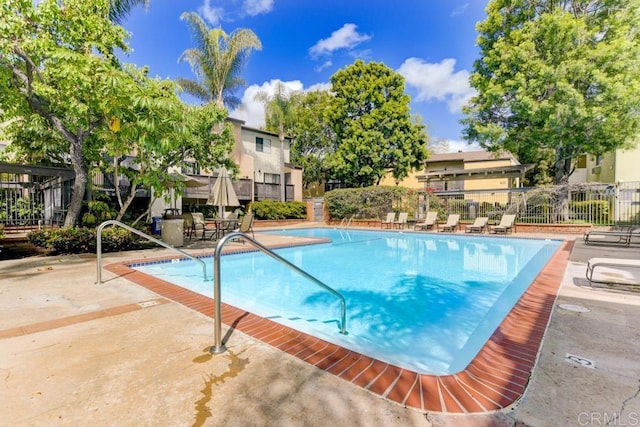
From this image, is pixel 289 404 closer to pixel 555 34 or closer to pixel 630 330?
pixel 630 330

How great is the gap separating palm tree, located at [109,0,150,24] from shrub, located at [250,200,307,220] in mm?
13257

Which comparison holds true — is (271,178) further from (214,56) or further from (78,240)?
(78,240)

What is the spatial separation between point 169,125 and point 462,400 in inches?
290

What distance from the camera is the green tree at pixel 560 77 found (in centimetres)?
1460

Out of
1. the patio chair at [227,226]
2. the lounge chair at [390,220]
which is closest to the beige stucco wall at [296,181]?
the lounge chair at [390,220]

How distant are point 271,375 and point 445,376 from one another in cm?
145

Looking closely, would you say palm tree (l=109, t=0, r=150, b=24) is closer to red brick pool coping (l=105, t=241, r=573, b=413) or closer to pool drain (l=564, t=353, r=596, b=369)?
red brick pool coping (l=105, t=241, r=573, b=413)

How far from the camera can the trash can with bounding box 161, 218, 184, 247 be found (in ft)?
34.2

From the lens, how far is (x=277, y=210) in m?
23.8

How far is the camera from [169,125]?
698 cm

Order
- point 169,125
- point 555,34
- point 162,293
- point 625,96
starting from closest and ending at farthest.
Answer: point 162,293 < point 169,125 < point 625,96 < point 555,34

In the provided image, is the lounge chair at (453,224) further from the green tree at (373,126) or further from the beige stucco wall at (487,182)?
the beige stucco wall at (487,182)

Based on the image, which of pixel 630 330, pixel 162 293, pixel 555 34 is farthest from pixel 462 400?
pixel 555 34

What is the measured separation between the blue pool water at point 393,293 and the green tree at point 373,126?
15.2m
